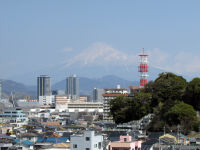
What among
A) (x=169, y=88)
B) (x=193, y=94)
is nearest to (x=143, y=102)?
(x=169, y=88)

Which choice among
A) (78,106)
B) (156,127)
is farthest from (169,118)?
(78,106)

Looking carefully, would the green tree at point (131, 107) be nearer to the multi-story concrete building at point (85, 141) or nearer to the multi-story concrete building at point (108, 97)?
the multi-story concrete building at point (85, 141)

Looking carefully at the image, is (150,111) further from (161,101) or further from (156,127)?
(156,127)

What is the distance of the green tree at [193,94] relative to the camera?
2048 inches

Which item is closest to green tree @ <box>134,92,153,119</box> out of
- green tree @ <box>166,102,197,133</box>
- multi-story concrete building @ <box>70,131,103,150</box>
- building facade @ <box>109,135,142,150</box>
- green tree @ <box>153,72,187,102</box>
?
green tree @ <box>153,72,187,102</box>

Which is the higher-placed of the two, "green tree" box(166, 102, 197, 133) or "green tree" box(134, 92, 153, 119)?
"green tree" box(134, 92, 153, 119)

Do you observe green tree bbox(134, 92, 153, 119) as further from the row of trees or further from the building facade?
the building facade

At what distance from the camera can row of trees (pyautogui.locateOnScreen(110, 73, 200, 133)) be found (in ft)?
166

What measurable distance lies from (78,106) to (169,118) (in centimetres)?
9371

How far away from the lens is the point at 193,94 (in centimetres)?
5259

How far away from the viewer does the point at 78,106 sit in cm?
13988

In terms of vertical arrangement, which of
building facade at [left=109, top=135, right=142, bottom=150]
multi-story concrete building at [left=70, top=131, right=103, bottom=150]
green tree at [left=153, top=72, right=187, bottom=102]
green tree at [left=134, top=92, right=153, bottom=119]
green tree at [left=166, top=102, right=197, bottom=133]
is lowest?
building facade at [left=109, top=135, right=142, bottom=150]

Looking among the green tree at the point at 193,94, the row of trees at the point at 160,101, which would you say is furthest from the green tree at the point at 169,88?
the green tree at the point at 193,94

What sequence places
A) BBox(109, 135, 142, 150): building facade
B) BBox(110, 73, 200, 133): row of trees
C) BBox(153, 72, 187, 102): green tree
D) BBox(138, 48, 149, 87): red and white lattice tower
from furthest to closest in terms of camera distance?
1. BBox(138, 48, 149, 87): red and white lattice tower
2. BBox(153, 72, 187, 102): green tree
3. BBox(110, 73, 200, 133): row of trees
4. BBox(109, 135, 142, 150): building facade
